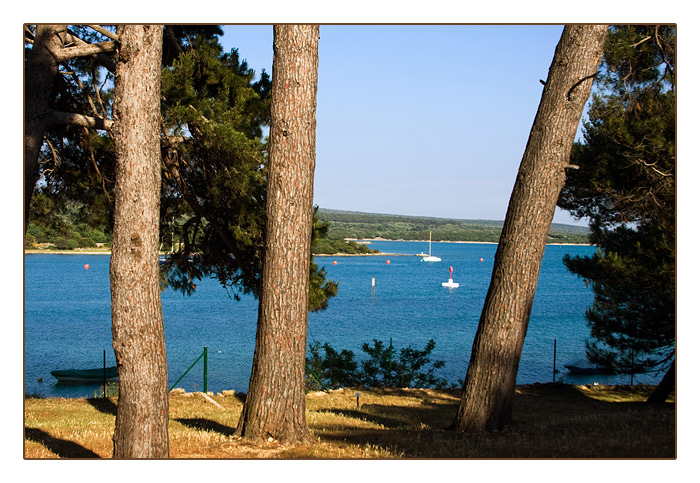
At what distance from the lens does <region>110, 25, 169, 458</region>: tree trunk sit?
12.1 ft

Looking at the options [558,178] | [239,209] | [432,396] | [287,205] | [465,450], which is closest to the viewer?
[465,450]

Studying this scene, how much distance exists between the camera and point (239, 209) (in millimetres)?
7695

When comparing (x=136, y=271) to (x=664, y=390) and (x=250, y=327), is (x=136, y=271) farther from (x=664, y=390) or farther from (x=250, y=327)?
(x=250, y=327)

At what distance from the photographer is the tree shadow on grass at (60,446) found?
4379mm

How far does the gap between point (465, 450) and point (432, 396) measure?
5078 millimetres

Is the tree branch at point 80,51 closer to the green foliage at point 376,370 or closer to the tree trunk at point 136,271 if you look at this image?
the tree trunk at point 136,271

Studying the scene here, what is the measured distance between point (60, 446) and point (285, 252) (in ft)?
7.56

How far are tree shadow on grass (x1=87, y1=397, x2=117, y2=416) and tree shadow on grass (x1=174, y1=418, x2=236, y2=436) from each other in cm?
148

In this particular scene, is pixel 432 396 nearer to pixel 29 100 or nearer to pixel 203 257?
pixel 203 257

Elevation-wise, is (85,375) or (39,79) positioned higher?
(39,79)

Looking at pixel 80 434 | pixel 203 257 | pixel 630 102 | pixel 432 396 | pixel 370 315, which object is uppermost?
pixel 630 102

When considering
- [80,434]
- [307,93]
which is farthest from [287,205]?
[80,434]

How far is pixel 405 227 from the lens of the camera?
155ft

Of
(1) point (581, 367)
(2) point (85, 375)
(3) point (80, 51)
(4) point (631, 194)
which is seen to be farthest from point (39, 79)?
(1) point (581, 367)
